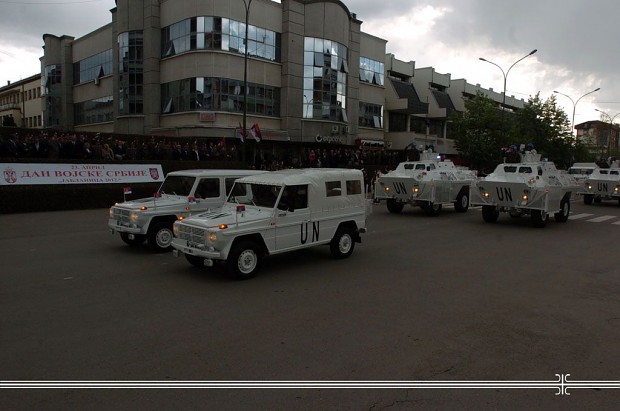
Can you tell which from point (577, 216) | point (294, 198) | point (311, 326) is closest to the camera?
point (311, 326)

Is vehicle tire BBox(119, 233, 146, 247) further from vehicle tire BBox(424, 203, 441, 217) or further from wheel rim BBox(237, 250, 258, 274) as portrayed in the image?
vehicle tire BBox(424, 203, 441, 217)

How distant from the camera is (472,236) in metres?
13.6

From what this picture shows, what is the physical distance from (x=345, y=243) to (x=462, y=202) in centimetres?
1128

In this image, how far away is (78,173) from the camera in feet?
57.5

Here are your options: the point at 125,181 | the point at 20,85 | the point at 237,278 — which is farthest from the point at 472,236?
the point at 20,85

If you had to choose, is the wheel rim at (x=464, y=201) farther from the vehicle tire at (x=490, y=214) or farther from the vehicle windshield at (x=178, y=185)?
the vehicle windshield at (x=178, y=185)

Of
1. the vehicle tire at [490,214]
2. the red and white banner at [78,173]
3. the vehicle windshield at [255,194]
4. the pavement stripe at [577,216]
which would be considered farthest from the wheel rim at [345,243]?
the pavement stripe at [577,216]

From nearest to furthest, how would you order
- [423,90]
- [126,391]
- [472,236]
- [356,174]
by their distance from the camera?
[126,391] → [356,174] → [472,236] → [423,90]

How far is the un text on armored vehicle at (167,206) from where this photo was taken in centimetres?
1019

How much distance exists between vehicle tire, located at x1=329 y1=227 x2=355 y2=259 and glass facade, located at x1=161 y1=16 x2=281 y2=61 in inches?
1070

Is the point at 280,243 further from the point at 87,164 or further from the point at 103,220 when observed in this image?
the point at 87,164

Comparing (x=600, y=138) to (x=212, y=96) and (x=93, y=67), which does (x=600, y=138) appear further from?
(x=93, y=67)

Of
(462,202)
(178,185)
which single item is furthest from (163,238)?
(462,202)

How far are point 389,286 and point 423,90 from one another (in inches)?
2086
